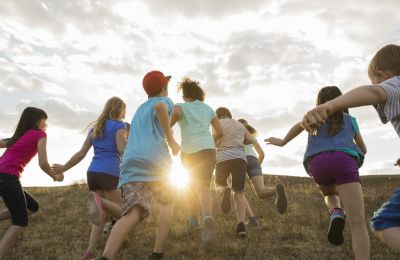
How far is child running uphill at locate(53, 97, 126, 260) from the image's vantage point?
5379 millimetres

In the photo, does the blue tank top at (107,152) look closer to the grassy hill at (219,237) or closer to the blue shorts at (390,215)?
the grassy hill at (219,237)

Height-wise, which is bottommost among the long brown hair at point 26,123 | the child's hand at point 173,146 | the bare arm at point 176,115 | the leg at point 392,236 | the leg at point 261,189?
the leg at point 392,236

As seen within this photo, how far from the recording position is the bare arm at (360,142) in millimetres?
4676

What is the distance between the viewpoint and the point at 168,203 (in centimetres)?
464

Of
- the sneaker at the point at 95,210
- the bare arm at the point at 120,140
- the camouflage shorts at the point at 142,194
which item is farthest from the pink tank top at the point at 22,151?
the camouflage shorts at the point at 142,194

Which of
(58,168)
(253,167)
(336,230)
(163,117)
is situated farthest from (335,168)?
(58,168)

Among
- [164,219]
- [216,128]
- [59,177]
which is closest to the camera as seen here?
[164,219]

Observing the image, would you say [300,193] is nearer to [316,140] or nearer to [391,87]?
[316,140]

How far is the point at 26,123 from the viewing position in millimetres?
5477

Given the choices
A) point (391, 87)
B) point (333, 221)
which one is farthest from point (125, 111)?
point (391, 87)

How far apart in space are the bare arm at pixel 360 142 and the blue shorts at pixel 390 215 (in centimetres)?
187

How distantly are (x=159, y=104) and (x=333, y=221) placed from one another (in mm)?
2372

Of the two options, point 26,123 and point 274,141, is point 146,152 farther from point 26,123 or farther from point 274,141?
point 26,123

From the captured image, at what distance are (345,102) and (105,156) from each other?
3.95 meters
